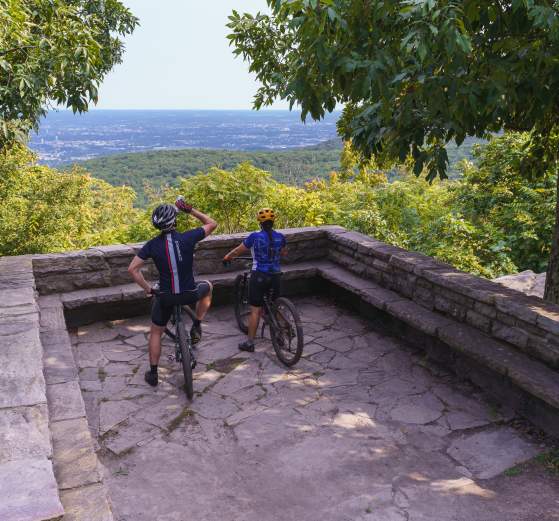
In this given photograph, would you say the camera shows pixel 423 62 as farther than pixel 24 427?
Yes

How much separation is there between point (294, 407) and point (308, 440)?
1.67 ft

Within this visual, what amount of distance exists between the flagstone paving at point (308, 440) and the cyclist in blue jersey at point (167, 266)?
21.4 inches

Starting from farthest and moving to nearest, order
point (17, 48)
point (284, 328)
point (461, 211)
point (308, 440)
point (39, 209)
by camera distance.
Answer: point (39, 209), point (461, 211), point (17, 48), point (284, 328), point (308, 440)

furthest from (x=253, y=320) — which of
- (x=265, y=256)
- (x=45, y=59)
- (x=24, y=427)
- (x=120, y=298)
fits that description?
(x=45, y=59)

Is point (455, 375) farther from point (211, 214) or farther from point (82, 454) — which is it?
point (211, 214)

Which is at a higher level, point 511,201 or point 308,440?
point 511,201

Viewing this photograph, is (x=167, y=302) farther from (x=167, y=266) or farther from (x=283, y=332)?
(x=283, y=332)

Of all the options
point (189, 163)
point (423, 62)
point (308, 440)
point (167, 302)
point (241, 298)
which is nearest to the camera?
point (423, 62)

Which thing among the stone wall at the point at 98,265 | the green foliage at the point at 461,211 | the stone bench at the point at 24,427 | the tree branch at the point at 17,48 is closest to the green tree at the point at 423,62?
the stone wall at the point at 98,265

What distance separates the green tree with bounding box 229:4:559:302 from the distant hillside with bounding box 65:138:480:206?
2694cm

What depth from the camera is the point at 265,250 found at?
557 cm

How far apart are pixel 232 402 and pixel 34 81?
4.09 m

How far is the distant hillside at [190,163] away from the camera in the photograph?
36.2 meters

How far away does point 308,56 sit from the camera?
4.14 m
